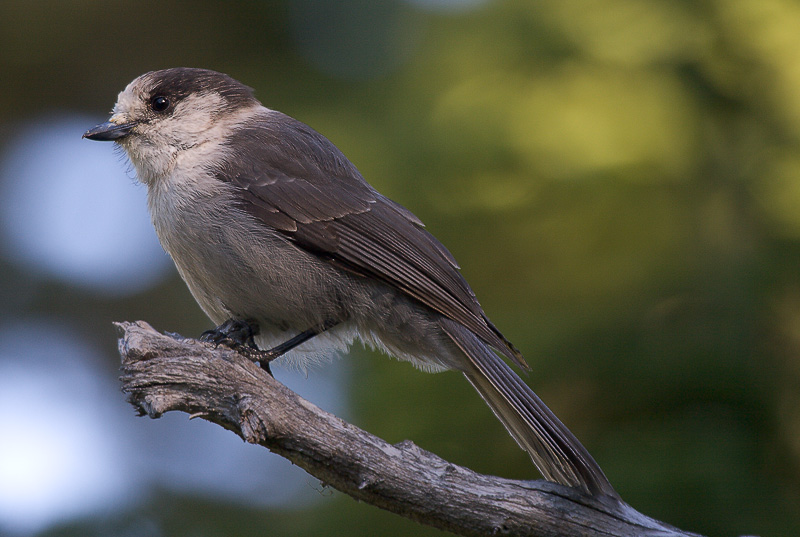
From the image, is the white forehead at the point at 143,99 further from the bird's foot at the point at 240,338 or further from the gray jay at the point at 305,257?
the bird's foot at the point at 240,338

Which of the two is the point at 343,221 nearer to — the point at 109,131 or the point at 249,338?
the point at 249,338

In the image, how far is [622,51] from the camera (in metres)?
4.17

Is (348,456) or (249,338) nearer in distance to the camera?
(348,456)

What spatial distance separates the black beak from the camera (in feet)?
11.9

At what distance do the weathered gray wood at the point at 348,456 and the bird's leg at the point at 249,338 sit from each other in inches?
17.7

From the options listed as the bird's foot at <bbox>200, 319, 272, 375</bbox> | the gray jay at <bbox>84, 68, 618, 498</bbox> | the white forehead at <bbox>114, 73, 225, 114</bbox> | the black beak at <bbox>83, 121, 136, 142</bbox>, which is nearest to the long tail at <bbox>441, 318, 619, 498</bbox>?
the gray jay at <bbox>84, 68, 618, 498</bbox>

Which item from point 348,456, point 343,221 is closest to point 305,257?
point 343,221

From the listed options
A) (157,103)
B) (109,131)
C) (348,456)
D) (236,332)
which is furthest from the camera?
(157,103)

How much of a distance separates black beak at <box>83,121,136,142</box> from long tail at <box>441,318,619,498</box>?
1.69 metres

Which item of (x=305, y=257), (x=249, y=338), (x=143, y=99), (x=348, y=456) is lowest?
(x=348, y=456)

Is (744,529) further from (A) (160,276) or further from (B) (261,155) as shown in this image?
(A) (160,276)

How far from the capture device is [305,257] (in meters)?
3.36

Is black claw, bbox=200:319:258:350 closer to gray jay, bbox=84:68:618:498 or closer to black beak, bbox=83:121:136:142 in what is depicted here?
gray jay, bbox=84:68:618:498

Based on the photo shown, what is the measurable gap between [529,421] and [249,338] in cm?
128
